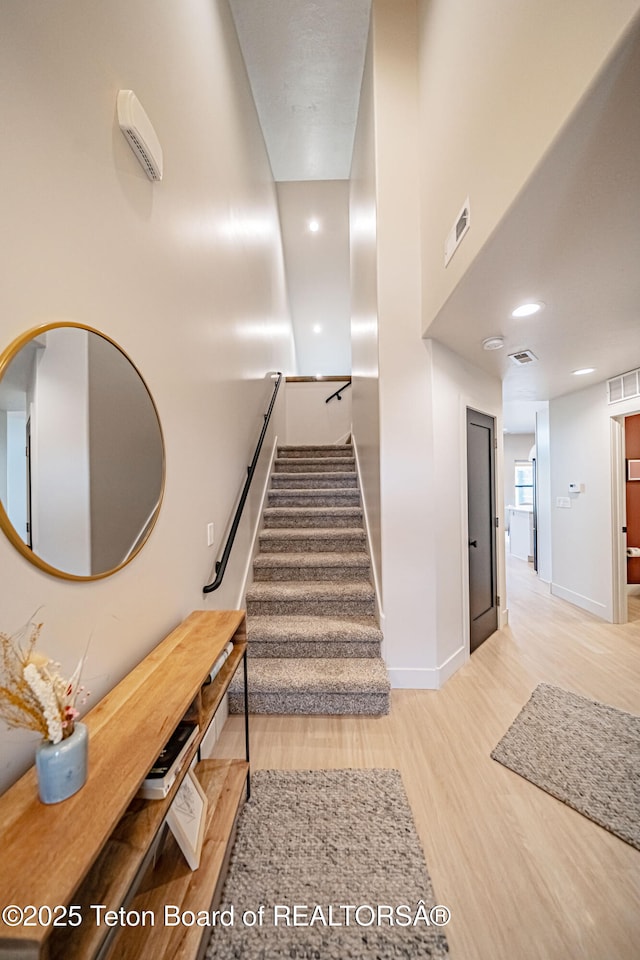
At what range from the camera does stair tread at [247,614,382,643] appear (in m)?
2.34

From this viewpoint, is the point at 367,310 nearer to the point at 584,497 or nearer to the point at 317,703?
the point at 317,703

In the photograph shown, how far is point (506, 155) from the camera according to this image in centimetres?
133

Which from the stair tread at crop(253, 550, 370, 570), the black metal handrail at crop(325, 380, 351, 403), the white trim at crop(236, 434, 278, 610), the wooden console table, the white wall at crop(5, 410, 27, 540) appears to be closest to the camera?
the wooden console table

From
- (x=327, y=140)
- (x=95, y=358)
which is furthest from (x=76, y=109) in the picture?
(x=327, y=140)

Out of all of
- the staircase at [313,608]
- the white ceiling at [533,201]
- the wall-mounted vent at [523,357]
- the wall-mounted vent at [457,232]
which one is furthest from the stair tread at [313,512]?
the wall-mounted vent at [457,232]

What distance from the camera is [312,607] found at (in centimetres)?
262

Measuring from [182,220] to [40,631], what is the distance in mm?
1738

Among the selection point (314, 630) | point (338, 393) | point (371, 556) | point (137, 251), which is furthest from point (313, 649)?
point (338, 393)

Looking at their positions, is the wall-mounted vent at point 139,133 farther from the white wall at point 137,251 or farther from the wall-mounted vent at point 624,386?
the wall-mounted vent at point 624,386

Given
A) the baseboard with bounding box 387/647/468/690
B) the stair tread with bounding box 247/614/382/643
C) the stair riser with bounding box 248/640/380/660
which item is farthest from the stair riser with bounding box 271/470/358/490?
the baseboard with bounding box 387/647/468/690

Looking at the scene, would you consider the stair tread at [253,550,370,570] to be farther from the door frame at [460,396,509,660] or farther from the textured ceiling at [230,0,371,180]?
the textured ceiling at [230,0,371,180]

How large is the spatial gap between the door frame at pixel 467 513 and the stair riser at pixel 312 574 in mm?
751

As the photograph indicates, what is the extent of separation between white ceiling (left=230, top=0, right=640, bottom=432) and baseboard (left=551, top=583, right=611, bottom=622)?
7.59ft

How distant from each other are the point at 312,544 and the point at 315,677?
119cm
